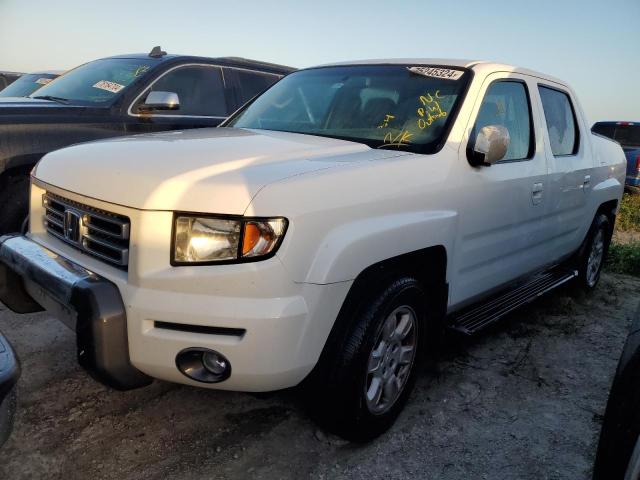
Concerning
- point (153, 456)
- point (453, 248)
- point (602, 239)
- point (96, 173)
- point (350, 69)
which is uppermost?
point (350, 69)

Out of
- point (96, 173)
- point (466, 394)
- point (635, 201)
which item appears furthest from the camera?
point (635, 201)

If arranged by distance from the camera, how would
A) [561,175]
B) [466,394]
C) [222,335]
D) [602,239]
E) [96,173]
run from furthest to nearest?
[602,239] < [561,175] < [466,394] < [96,173] < [222,335]

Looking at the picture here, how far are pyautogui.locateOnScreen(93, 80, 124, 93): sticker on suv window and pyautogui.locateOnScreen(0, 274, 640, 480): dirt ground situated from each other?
221cm

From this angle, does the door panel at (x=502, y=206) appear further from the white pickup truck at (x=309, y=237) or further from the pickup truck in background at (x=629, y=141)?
the pickup truck in background at (x=629, y=141)

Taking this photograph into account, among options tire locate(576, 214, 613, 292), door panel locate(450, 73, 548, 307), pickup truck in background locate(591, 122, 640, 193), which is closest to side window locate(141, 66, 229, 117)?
door panel locate(450, 73, 548, 307)

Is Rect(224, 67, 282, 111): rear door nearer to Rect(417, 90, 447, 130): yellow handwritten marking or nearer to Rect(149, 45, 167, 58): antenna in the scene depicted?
Rect(149, 45, 167, 58): antenna

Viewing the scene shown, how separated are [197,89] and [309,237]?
372cm

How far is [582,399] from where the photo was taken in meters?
3.25

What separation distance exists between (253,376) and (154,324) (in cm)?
42

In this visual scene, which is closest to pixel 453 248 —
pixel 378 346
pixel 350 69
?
pixel 378 346

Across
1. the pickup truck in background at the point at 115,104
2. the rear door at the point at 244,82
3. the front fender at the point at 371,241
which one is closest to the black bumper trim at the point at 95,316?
the front fender at the point at 371,241

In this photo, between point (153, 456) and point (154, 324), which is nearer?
point (154, 324)

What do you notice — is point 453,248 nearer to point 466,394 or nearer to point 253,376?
point 466,394

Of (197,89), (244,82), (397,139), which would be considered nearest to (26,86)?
(197,89)
